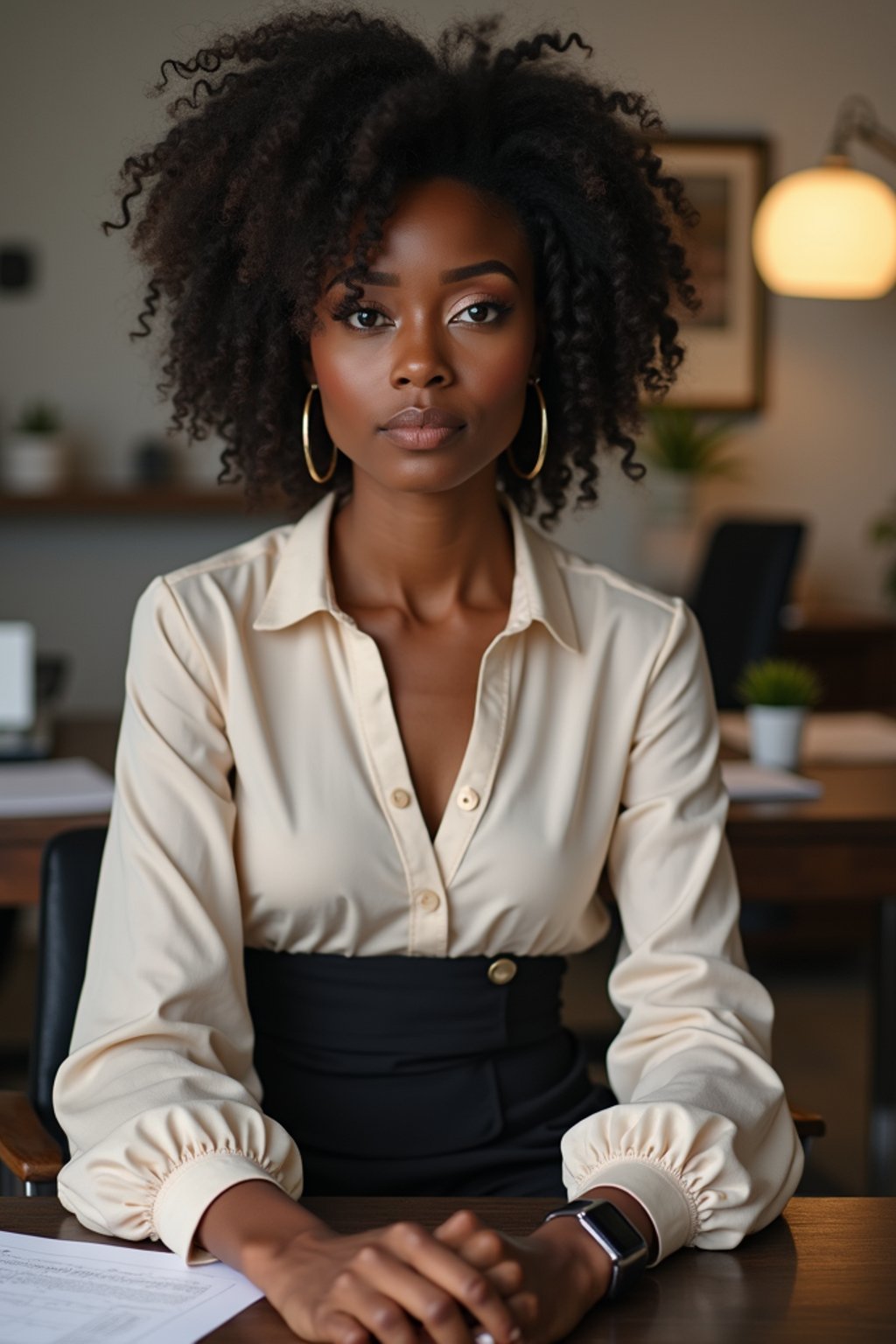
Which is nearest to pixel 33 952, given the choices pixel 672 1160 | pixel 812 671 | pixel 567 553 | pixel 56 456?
pixel 56 456

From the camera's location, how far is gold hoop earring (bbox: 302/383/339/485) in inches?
64.7

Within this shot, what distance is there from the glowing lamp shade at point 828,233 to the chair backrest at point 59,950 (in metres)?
3.51

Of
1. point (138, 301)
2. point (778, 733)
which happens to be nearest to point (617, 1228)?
point (778, 733)

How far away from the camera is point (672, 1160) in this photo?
1192 mm

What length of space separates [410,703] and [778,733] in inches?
44.9

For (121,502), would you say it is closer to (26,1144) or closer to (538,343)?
(538,343)

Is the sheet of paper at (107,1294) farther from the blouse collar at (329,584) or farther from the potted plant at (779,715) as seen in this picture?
the potted plant at (779,715)

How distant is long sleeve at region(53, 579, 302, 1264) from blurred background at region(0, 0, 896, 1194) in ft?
11.0

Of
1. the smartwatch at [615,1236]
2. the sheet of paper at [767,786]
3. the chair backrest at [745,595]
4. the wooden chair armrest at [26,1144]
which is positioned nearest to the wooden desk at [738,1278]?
the smartwatch at [615,1236]

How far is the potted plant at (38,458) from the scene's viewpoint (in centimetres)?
493

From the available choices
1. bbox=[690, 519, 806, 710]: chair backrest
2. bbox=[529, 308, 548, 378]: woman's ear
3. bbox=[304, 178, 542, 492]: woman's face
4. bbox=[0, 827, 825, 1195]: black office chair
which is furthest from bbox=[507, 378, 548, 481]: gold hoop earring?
bbox=[690, 519, 806, 710]: chair backrest

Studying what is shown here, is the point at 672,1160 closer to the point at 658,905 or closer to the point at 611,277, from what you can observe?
the point at 658,905

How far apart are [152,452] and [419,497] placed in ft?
11.9

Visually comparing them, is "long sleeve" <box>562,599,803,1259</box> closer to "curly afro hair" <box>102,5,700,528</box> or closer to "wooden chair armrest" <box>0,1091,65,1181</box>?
"curly afro hair" <box>102,5,700,528</box>
